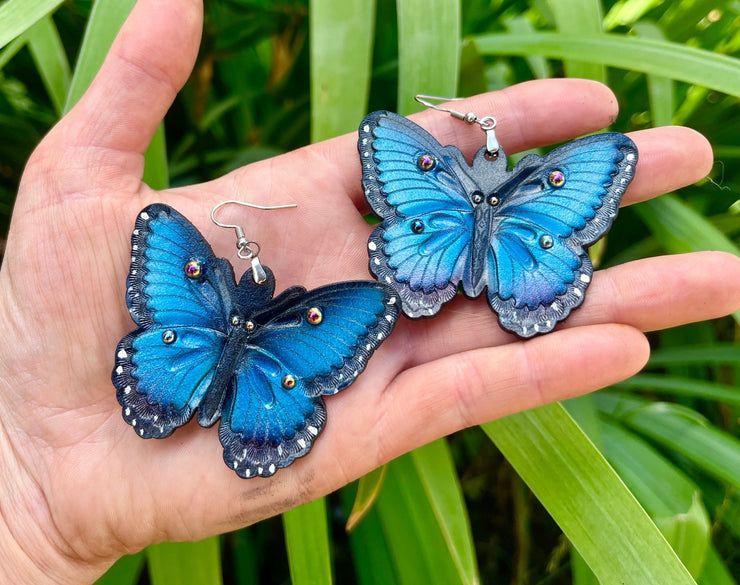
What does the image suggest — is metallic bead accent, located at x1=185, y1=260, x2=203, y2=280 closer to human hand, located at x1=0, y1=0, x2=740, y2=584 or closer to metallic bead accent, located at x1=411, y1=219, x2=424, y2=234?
human hand, located at x1=0, y1=0, x2=740, y2=584

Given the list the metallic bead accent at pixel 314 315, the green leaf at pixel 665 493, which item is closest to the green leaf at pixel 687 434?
the green leaf at pixel 665 493

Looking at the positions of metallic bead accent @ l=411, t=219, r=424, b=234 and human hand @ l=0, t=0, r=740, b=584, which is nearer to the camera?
human hand @ l=0, t=0, r=740, b=584

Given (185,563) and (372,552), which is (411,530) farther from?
(185,563)

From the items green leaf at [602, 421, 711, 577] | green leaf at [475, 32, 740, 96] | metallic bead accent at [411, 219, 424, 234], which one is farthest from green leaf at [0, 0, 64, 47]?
green leaf at [602, 421, 711, 577]

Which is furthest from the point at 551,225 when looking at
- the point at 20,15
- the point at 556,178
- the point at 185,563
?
the point at 20,15

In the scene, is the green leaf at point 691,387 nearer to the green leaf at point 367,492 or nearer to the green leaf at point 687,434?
the green leaf at point 687,434

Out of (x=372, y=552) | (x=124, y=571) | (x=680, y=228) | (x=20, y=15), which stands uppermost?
(x=20, y=15)

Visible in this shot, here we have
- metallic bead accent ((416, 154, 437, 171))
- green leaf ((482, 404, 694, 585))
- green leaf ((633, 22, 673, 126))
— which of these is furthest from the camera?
green leaf ((633, 22, 673, 126))
